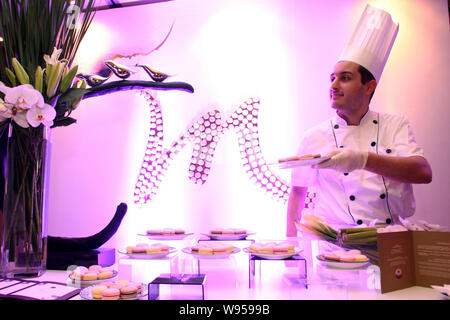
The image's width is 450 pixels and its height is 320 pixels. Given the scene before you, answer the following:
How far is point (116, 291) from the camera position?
2.70ft

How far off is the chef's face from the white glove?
569 millimetres

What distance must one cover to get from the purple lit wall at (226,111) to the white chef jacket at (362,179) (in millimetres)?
493

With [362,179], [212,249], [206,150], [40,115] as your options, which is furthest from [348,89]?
[40,115]

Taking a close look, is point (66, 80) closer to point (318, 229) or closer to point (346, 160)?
point (318, 229)

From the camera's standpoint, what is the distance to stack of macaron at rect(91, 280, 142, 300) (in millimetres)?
812

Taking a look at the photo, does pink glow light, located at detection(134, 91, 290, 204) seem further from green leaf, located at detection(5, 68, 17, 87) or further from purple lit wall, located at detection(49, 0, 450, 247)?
green leaf, located at detection(5, 68, 17, 87)

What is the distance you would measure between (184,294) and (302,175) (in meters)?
1.67

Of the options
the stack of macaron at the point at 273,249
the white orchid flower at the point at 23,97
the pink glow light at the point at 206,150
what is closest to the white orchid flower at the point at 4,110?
the white orchid flower at the point at 23,97

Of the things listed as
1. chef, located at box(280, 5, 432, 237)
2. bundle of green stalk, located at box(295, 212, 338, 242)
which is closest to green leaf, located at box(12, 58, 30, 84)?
bundle of green stalk, located at box(295, 212, 338, 242)

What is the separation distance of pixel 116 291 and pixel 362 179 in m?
1.71

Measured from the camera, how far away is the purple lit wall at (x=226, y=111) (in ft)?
9.08

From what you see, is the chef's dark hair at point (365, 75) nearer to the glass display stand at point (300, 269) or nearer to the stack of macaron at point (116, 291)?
the glass display stand at point (300, 269)

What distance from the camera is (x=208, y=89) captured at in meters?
3.10

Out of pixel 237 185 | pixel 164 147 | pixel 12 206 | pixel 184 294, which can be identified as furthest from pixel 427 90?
pixel 12 206
